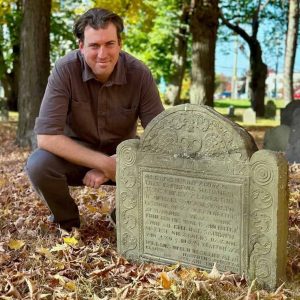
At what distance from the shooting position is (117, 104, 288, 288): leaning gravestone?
126 inches

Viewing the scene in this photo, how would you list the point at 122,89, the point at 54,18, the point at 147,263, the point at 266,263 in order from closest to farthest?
1. the point at 266,263
2. the point at 147,263
3. the point at 122,89
4. the point at 54,18

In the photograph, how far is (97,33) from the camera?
3877mm

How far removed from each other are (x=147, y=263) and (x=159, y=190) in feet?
1.78

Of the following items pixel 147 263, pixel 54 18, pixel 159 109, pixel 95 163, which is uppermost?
pixel 54 18

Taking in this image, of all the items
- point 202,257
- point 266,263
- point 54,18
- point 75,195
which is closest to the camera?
point 266,263

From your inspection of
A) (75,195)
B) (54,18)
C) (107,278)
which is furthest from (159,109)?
(54,18)

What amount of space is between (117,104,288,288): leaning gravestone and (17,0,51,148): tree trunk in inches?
265

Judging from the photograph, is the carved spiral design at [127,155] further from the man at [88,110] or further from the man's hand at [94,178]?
the man's hand at [94,178]

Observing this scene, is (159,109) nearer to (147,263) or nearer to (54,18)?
(147,263)

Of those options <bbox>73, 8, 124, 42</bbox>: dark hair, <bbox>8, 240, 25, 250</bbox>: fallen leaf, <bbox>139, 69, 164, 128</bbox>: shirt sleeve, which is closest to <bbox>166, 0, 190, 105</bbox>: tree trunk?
<bbox>139, 69, 164, 128</bbox>: shirt sleeve

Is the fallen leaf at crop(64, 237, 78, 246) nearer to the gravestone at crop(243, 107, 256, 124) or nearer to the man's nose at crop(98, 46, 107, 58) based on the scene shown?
the man's nose at crop(98, 46, 107, 58)

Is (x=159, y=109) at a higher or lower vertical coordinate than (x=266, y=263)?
higher

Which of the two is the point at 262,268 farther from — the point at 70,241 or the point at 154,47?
the point at 154,47

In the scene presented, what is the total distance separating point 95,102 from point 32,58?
258 inches
